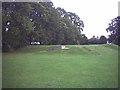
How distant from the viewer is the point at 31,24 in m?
9.80

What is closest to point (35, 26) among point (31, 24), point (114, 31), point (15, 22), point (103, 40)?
point (31, 24)

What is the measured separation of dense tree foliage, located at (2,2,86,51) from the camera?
30.9ft

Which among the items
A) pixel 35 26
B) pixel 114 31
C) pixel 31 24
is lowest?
pixel 114 31

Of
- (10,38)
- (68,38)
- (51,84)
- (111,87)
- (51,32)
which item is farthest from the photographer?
(68,38)

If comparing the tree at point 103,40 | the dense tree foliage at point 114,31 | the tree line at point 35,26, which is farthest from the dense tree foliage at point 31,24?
the dense tree foliage at point 114,31

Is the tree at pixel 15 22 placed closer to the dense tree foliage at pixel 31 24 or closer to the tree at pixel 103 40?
the dense tree foliage at pixel 31 24

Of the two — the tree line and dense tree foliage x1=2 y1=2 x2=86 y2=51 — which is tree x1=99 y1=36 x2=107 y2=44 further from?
dense tree foliage x1=2 y1=2 x2=86 y2=51

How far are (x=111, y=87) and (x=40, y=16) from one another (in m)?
10.0

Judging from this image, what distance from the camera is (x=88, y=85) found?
254 cm

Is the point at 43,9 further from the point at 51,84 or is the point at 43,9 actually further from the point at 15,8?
the point at 51,84

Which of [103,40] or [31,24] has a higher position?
[31,24]

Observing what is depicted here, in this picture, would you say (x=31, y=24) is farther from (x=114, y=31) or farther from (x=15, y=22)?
(x=114, y=31)

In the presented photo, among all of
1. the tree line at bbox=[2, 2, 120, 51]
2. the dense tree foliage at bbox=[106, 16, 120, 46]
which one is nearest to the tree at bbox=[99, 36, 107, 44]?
the tree line at bbox=[2, 2, 120, 51]

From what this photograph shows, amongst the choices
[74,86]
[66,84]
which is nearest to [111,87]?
[74,86]
